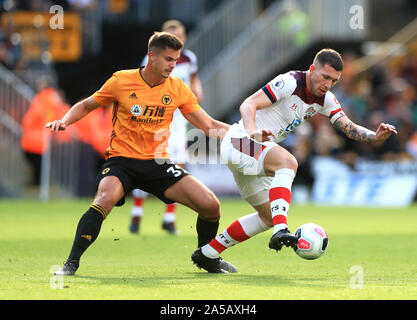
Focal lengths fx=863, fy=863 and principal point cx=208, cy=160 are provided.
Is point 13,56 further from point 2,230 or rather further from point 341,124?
point 341,124

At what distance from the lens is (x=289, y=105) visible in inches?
303

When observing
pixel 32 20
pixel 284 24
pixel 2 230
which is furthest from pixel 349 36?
pixel 2 230

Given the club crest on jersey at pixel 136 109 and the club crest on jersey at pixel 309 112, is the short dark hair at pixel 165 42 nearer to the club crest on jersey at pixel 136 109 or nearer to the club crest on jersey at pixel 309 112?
the club crest on jersey at pixel 136 109

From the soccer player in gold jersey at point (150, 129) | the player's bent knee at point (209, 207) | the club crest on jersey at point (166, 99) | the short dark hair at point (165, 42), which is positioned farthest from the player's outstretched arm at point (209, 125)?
the short dark hair at point (165, 42)

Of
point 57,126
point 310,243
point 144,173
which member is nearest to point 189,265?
point 144,173

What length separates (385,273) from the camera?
24.1 feet

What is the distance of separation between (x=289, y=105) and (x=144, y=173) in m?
1.43

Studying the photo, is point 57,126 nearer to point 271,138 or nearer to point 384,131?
point 271,138

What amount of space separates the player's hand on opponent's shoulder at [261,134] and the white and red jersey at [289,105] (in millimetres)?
554

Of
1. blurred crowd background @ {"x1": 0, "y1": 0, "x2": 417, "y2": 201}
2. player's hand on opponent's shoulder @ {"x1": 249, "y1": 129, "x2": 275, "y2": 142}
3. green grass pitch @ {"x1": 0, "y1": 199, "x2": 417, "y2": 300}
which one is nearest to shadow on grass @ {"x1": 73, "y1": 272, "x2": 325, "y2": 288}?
green grass pitch @ {"x1": 0, "y1": 199, "x2": 417, "y2": 300}

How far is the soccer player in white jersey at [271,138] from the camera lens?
727cm

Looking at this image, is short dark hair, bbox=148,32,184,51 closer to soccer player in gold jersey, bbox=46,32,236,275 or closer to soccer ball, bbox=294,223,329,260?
soccer player in gold jersey, bbox=46,32,236,275

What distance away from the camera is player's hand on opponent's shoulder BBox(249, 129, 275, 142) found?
686 cm
